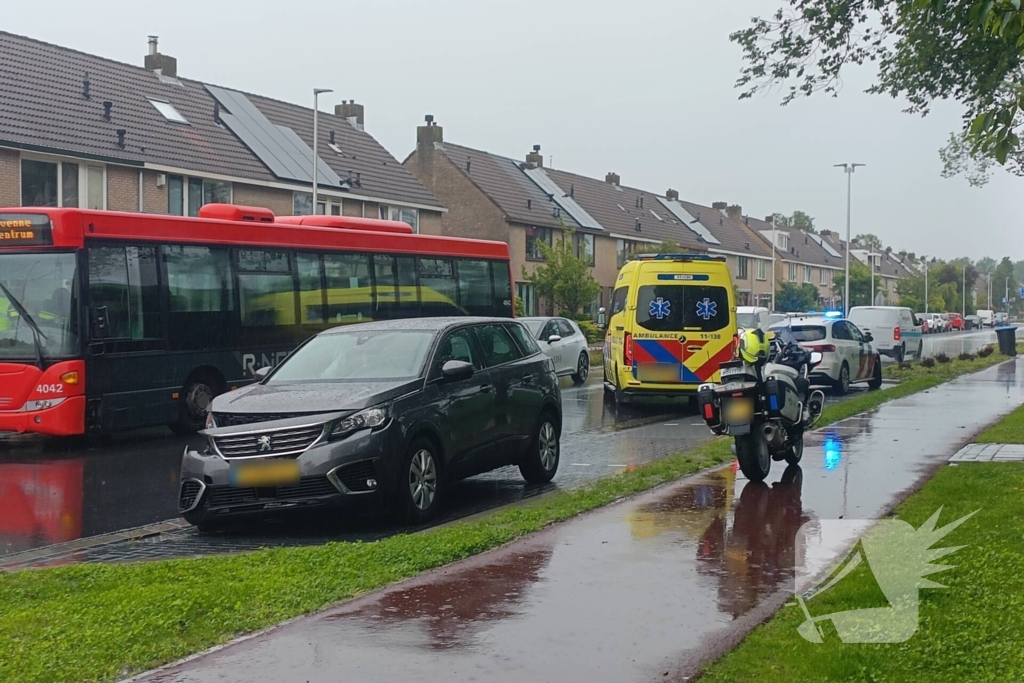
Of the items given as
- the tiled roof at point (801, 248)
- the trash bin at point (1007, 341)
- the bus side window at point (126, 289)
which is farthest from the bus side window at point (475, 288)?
the tiled roof at point (801, 248)

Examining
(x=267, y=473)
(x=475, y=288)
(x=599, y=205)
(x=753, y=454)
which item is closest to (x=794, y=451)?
(x=753, y=454)

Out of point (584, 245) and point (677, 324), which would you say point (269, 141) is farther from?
point (677, 324)

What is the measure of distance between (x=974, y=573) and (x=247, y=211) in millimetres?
13330

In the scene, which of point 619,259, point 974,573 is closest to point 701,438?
point 974,573

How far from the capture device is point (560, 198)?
60.4 metres

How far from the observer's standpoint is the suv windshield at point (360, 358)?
9.82 meters

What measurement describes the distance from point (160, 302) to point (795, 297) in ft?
238

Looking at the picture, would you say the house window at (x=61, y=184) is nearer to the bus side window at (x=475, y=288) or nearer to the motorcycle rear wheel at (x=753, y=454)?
the bus side window at (x=475, y=288)

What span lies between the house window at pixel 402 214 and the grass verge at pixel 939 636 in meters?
36.2

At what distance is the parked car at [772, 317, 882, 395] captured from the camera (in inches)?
890

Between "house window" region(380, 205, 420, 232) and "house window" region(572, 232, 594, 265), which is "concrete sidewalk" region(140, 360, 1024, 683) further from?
"house window" region(572, 232, 594, 265)

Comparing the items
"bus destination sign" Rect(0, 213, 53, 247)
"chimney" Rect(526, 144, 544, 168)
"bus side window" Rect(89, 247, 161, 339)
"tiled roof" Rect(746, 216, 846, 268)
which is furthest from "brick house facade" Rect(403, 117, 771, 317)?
"bus destination sign" Rect(0, 213, 53, 247)

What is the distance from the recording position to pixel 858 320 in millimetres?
34500

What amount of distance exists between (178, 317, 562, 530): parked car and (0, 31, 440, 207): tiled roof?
68.7ft
